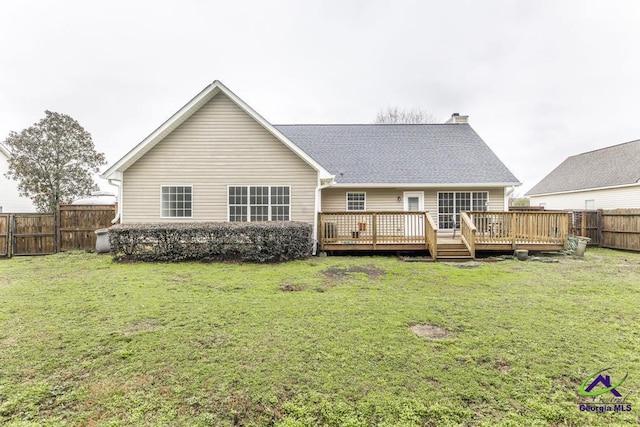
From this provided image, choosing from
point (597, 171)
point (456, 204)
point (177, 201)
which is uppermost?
point (597, 171)

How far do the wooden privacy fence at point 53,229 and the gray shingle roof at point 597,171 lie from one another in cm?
2649

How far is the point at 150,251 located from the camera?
9070mm

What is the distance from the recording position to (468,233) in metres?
9.91

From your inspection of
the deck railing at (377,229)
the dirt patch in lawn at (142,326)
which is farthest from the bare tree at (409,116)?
the dirt patch in lawn at (142,326)

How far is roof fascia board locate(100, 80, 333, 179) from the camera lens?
1012 centimetres

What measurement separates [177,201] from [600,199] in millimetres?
Answer: 24400

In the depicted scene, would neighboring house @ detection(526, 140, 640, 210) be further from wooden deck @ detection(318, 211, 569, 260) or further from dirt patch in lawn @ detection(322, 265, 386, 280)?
dirt patch in lawn @ detection(322, 265, 386, 280)

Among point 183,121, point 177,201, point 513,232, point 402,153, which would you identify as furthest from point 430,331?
point 402,153

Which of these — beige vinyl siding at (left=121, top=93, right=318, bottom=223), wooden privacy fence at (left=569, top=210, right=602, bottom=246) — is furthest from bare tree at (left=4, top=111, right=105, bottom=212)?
wooden privacy fence at (left=569, top=210, right=602, bottom=246)

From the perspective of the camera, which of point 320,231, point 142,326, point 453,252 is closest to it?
point 142,326

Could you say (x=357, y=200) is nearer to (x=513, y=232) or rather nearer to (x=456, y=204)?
(x=456, y=204)

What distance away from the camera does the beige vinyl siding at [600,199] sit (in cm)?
1661

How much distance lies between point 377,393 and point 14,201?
80.6ft

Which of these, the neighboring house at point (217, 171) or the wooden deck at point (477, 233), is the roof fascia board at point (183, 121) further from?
A: the wooden deck at point (477, 233)
